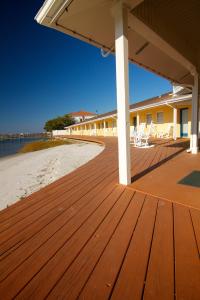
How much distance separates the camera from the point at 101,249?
4.47ft

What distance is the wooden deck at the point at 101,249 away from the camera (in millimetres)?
1034

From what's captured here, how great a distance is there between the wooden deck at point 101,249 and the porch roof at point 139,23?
273cm

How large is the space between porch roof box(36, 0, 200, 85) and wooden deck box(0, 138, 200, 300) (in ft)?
8.94

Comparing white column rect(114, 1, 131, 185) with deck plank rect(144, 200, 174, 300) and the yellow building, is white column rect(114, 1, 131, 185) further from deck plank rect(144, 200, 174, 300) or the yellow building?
the yellow building

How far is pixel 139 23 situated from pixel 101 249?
129 inches

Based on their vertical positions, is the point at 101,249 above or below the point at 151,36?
below

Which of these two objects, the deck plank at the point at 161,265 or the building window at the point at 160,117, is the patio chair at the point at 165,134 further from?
the deck plank at the point at 161,265

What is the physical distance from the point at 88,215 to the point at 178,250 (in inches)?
37.8

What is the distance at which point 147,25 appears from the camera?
2.86m

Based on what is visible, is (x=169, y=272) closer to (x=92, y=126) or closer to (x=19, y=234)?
(x=19, y=234)

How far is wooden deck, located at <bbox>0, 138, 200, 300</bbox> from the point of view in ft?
3.39

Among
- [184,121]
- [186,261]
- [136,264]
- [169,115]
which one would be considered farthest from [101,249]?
[169,115]

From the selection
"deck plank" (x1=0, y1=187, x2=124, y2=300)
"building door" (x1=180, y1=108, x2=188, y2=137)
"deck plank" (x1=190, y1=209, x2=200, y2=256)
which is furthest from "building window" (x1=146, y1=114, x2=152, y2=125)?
"deck plank" (x1=0, y1=187, x2=124, y2=300)

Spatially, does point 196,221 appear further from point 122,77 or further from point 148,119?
point 148,119
